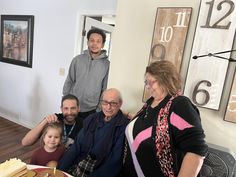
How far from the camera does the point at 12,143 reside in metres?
2.95

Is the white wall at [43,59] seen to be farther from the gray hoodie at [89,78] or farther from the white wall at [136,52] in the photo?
the white wall at [136,52]

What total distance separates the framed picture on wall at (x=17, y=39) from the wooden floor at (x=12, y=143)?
3.30 feet

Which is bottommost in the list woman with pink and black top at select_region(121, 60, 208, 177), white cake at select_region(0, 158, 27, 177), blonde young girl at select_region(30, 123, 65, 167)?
blonde young girl at select_region(30, 123, 65, 167)

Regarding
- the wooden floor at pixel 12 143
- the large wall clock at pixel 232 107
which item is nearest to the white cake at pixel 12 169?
the large wall clock at pixel 232 107

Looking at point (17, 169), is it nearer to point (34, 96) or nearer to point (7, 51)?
point (34, 96)

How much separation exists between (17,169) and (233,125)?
1.20 m

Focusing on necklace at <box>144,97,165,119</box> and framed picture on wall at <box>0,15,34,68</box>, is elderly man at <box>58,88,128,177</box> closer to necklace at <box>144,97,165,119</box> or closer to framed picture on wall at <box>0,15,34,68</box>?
necklace at <box>144,97,165,119</box>

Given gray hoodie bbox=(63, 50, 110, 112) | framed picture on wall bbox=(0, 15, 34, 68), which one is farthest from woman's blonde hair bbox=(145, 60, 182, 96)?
framed picture on wall bbox=(0, 15, 34, 68)

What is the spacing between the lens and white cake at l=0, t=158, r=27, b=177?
3.32 ft

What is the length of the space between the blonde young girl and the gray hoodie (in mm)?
687

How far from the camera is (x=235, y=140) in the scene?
130 cm

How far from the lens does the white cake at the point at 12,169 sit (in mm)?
1011

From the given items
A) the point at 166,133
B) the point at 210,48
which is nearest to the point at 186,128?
the point at 166,133

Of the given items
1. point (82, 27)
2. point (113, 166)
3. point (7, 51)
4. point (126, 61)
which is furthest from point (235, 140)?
point (7, 51)
